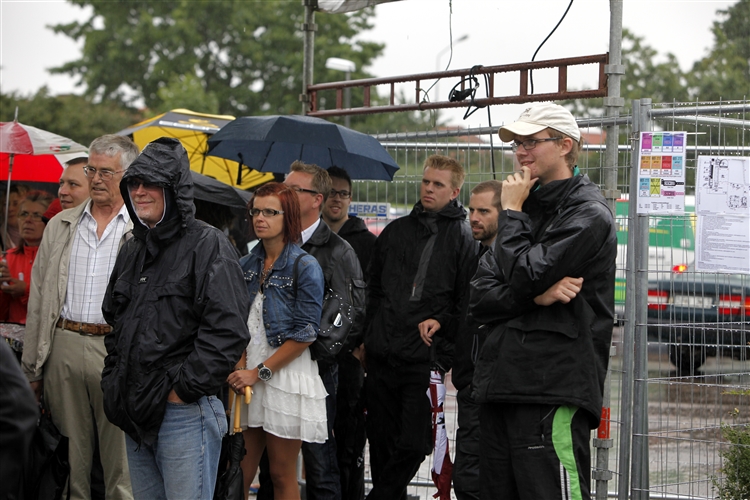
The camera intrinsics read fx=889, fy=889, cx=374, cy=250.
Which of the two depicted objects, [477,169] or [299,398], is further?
[477,169]

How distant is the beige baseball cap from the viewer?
13.0ft

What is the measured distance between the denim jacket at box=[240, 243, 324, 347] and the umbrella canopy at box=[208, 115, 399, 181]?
122 centimetres

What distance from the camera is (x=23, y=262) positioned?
635cm

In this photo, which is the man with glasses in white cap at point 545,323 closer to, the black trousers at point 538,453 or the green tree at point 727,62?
→ the black trousers at point 538,453

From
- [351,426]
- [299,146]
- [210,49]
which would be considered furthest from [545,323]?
[210,49]

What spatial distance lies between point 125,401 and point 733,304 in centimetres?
343

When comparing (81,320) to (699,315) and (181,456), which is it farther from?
(699,315)

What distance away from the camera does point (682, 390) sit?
528 cm

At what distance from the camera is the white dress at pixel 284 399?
4863mm

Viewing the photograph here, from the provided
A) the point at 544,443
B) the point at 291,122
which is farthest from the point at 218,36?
the point at 544,443

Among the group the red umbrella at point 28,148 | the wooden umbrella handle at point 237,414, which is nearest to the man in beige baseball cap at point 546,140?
the wooden umbrella handle at point 237,414

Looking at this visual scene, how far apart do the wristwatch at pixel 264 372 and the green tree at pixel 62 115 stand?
27442mm

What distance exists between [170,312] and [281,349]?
1.07 m

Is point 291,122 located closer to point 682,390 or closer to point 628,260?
point 628,260
